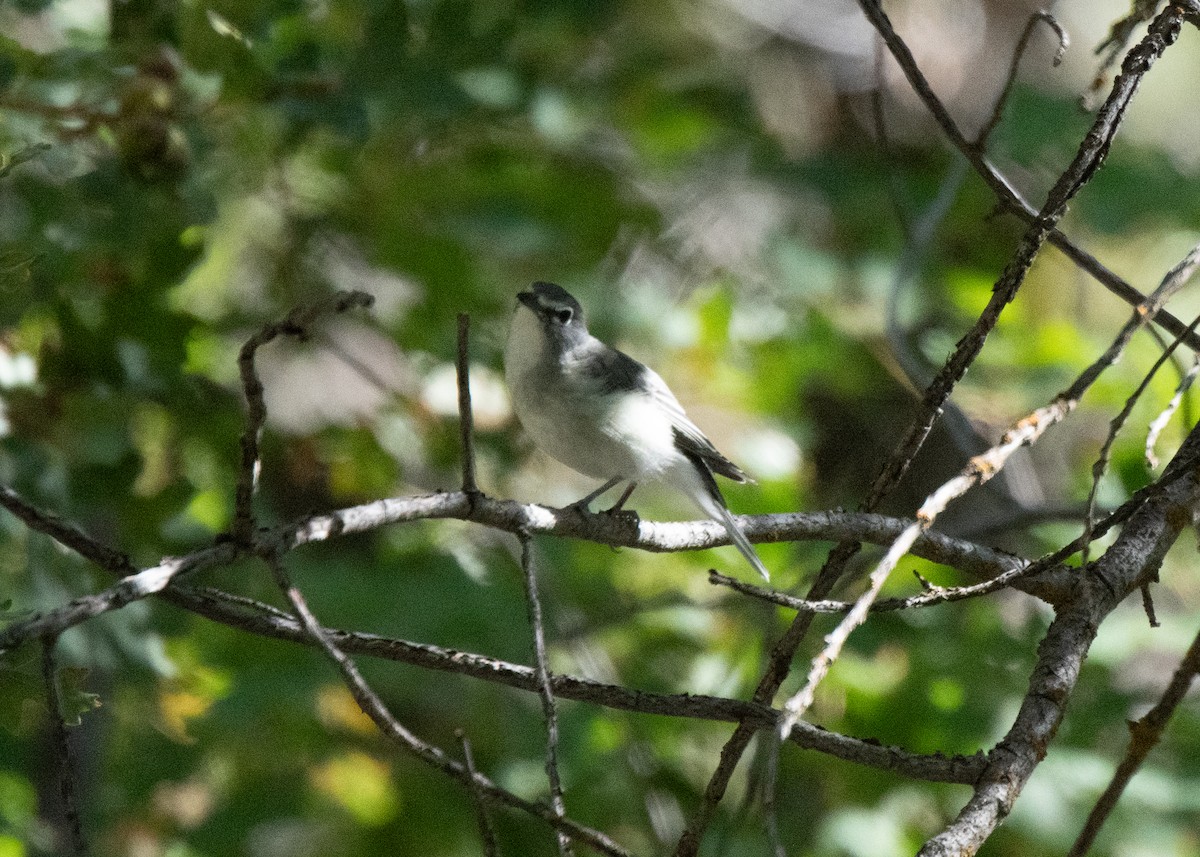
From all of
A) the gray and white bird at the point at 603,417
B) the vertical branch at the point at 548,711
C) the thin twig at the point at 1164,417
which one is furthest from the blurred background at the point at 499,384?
the thin twig at the point at 1164,417

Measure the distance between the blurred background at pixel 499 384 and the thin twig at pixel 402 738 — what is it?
33 cm

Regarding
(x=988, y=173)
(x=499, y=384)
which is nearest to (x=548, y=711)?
(x=988, y=173)

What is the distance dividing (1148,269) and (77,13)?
207 inches

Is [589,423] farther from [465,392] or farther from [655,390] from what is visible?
[465,392]

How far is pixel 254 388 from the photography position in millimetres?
1192

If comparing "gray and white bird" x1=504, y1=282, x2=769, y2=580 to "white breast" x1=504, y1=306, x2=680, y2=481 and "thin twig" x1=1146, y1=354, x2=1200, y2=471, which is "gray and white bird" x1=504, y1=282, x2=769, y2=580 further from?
"thin twig" x1=1146, y1=354, x2=1200, y2=471

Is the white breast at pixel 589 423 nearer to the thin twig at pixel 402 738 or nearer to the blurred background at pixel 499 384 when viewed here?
the blurred background at pixel 499 384

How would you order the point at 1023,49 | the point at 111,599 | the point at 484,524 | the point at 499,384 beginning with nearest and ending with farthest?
the point at 111,599 → the point at 484,524 → the point at 1023,49 → the point at 499,384

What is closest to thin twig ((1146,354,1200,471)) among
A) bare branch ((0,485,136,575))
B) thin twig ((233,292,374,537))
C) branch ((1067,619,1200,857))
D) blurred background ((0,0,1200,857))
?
branch ((1067,619,1200,857))

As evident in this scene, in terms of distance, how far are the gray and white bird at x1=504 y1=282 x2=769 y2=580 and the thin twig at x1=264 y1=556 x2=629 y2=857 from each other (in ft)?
5.88

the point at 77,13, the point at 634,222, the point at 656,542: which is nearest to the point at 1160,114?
the point at 634,222

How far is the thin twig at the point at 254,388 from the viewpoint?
118cm

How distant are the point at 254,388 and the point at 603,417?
82.4 inches

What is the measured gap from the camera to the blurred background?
9.68 ft
